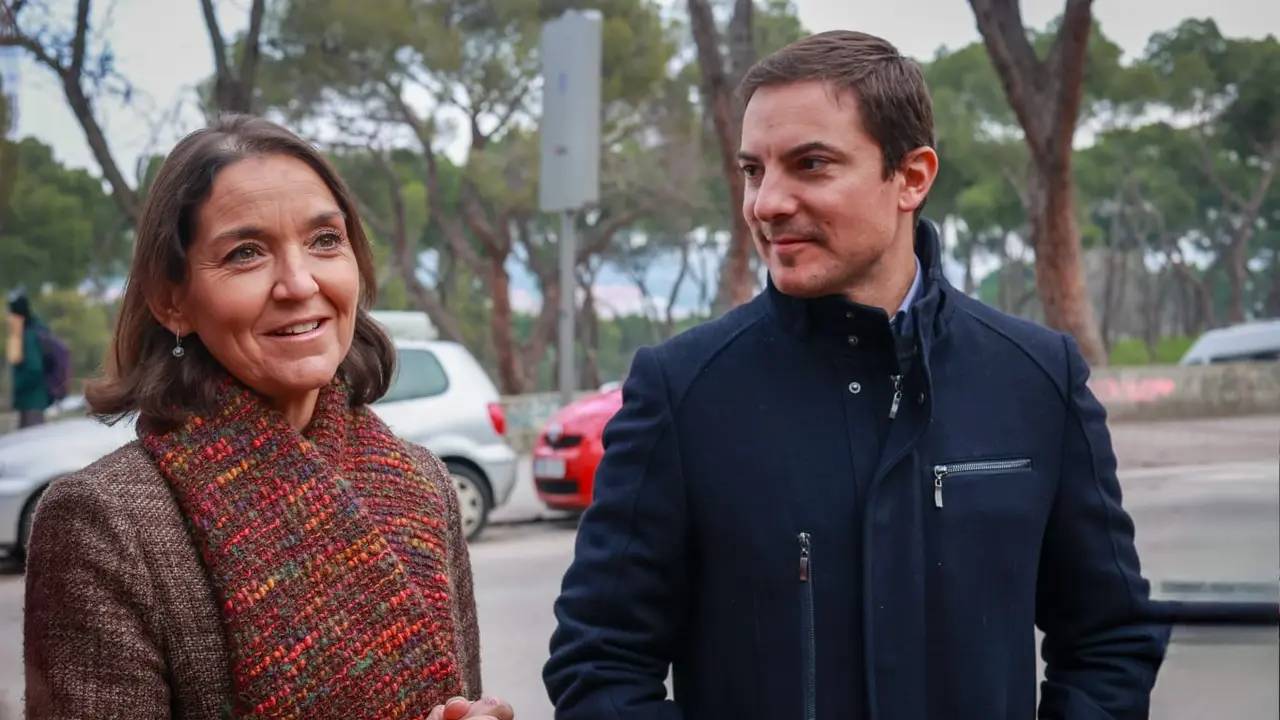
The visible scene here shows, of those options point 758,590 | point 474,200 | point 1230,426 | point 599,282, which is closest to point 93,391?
point 758,590

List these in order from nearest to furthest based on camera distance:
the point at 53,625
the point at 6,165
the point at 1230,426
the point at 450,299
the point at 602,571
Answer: the point at 53,625 < the point at 602,571 < the point at 1230,426 < the point at 6,165 < the point at 450,299

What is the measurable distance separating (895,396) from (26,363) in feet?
37.2

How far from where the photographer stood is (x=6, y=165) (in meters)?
9.75

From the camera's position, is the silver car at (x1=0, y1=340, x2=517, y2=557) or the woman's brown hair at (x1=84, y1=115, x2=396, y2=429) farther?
the silver car at (x1=0, y1=340, x2=517, y2=557)

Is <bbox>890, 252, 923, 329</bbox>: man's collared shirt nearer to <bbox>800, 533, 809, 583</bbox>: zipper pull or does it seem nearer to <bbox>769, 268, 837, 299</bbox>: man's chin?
<bbox>769, 268, 837, 299</bbox>: man's chin

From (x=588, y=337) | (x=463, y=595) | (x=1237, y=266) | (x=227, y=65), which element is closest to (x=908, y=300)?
(x=463, y=595)

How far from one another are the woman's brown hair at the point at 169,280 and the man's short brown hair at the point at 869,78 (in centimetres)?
68

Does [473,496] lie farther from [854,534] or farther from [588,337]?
[588,337]

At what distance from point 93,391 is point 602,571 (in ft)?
2.40

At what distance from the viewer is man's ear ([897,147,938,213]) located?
203 centimetres

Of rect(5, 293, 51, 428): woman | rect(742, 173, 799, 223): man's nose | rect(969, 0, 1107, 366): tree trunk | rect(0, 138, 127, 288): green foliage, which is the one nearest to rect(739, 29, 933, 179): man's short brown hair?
rect(742, 173, 799, 223): man's nose

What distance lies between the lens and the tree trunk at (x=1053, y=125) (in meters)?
11.9

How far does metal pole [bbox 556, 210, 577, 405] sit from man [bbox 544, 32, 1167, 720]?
8.03 m

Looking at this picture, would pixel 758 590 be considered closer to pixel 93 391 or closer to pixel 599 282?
pixel 93 391
